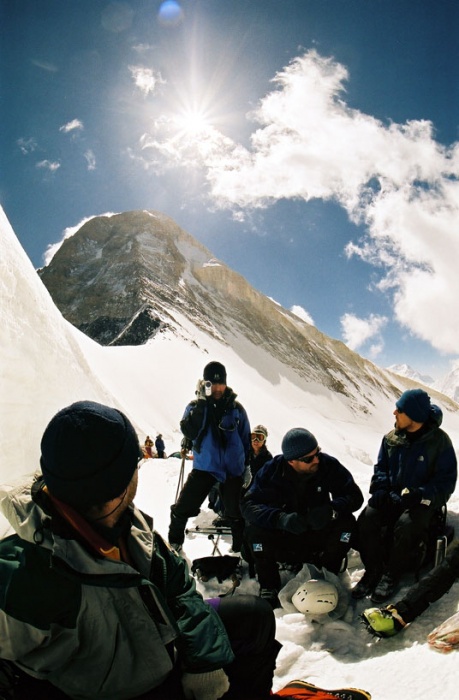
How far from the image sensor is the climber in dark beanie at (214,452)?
15.1 ft

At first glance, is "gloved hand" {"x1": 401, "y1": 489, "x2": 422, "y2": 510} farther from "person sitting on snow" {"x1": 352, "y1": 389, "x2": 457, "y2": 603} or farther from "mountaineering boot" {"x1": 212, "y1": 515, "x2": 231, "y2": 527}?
"mountaineering boot" {"x1": 212, "y1": 515, "x2": 231, "y2": 527}

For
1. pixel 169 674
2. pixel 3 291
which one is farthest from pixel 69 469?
pixel 3 291

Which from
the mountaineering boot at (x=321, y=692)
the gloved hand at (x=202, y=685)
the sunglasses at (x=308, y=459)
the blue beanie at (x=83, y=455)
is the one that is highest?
the sunglasses at (x=308, y=459)

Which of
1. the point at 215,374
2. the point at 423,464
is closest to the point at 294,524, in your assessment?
the point at 423,464

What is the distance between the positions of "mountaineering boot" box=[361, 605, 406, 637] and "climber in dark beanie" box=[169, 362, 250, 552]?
6.64ft

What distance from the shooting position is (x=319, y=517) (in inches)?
132

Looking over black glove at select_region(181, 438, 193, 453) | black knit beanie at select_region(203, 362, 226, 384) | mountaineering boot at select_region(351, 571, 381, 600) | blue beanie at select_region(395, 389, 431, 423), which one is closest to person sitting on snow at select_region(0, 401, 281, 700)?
mountaineering boot at select_region(351, 571, 381, 600)

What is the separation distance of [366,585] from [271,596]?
31.8 inches

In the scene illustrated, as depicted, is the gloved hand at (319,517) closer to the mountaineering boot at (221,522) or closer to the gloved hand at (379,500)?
the gloved hand at (379,500)

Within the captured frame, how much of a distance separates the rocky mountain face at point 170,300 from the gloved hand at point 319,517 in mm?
38444

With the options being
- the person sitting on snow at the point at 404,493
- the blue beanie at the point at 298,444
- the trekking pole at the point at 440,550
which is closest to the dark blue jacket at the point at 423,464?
the person sitting on snow at the point at 404,493

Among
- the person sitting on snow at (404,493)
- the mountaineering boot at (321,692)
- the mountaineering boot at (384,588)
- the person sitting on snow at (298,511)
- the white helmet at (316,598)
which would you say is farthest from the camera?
the person sitting on snow at (298,511)

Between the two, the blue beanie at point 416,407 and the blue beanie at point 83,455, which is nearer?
the blue beanie at point 83,455

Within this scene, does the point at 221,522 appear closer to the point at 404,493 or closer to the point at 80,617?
the point at 404,493
